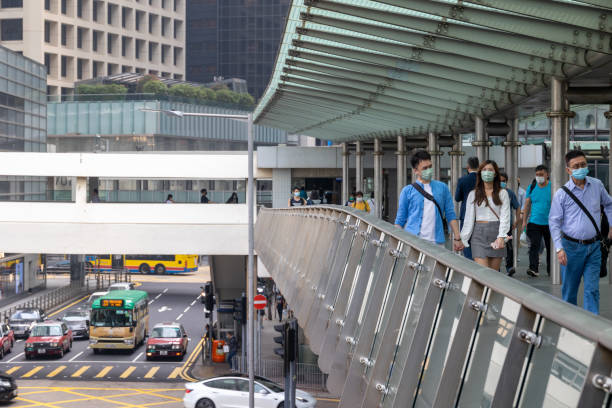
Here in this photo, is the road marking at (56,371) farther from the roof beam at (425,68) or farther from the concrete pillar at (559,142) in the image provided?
the concrete pillar at (559,142)

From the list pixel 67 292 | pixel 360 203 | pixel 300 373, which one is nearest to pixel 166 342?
pixel 300 373

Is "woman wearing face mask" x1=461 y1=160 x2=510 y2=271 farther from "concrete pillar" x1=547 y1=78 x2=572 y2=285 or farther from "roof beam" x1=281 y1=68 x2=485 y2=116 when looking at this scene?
"roof beam" x1=281 y1=68 x2=485 y2=116

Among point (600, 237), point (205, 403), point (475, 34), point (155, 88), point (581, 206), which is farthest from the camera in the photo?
point (155, 88)

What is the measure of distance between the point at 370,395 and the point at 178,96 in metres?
75.4

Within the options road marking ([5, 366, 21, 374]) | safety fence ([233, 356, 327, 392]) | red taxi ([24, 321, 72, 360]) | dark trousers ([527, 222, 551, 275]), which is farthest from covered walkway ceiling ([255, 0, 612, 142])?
red taxi ([24, 321, 72, 360])

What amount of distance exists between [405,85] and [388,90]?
1.38 meters

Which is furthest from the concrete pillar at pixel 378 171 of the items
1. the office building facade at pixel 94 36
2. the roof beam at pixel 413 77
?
the office building facade at pixel 94 36

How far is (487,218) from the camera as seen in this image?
8914mm

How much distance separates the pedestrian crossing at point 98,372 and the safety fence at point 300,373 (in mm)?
3362

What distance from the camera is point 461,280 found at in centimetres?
393

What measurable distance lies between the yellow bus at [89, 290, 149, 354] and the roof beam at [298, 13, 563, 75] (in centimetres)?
2845

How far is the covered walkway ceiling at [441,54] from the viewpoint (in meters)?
11.2

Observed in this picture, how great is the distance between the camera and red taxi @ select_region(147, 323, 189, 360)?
40188 millimetres

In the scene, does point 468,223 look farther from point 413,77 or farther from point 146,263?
point 146,263
